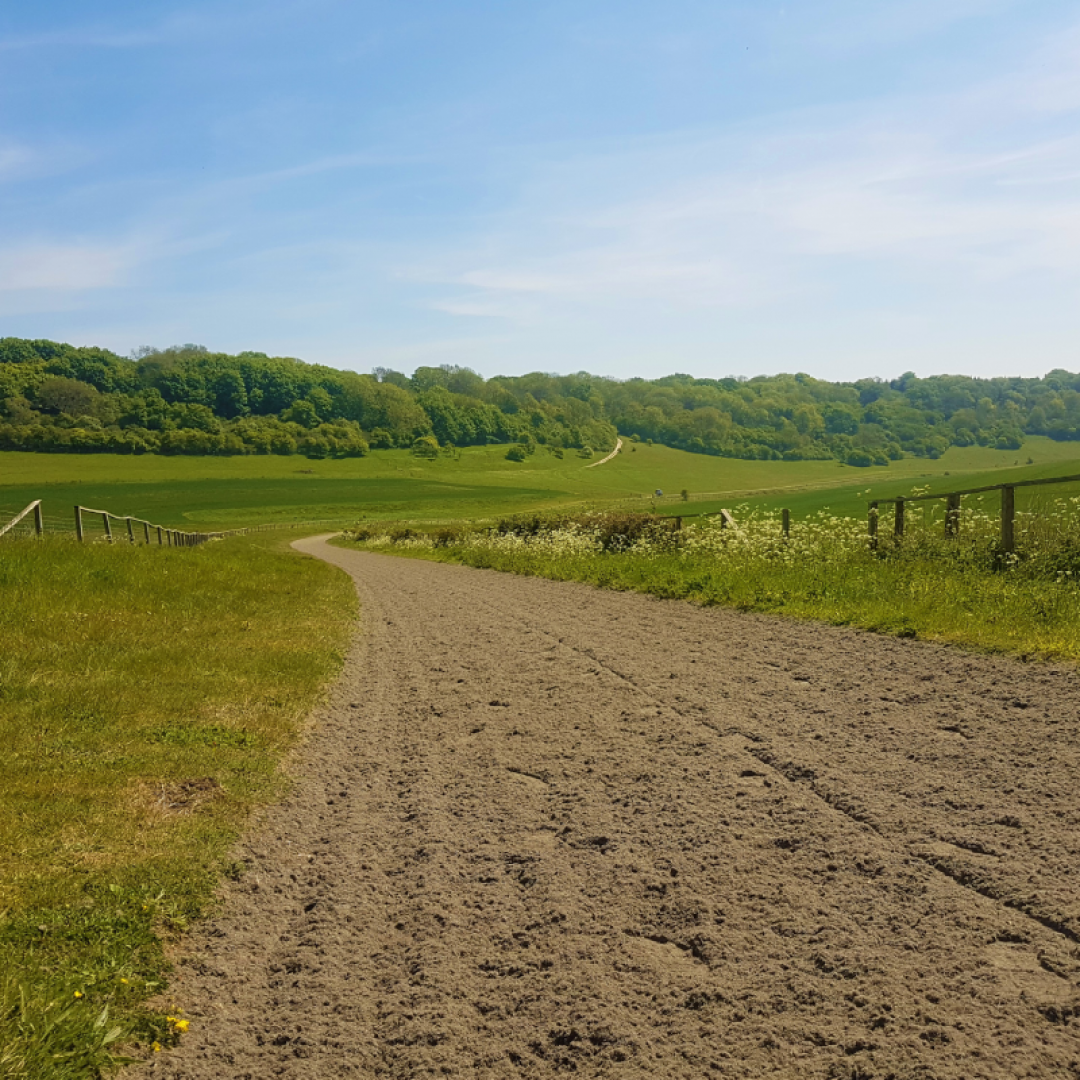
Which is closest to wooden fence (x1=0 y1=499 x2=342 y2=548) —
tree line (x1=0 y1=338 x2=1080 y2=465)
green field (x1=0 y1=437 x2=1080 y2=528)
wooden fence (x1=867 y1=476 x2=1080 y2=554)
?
green field (x1=0 y1=437 x2=1080 y2=528)

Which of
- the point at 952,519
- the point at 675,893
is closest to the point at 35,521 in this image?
the point at 675,893

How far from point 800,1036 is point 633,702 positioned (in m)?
5.00

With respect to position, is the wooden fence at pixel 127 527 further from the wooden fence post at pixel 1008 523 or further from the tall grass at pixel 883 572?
the wooden fence post at pixel 1008 523

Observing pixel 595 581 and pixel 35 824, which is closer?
pixel 35 824

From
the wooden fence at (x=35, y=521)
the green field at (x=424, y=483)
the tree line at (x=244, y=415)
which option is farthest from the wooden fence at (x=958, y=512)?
the tree line at (x=244, y=415)

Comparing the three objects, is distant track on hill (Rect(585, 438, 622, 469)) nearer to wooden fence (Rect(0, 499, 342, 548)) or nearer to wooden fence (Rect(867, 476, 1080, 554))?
wooden fence (Rect(0, 499, 342, 548))

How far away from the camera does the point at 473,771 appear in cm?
674

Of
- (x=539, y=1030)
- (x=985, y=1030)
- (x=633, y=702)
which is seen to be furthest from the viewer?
(x=633, y=702)

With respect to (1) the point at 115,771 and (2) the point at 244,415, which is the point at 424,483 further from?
(1) the point at 115,771

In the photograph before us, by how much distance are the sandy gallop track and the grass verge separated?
0.31m

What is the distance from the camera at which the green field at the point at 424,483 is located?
90625 millimetres

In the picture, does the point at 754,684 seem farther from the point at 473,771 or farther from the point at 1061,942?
the point at 1061,942

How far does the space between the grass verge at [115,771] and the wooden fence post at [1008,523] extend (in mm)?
10678

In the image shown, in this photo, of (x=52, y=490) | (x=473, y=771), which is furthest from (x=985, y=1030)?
(x=52, y=490)
